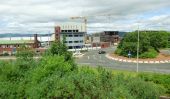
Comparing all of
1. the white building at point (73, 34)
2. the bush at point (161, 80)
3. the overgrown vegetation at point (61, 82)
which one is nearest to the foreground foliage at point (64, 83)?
the overgrown vegetation at point (61, 82)

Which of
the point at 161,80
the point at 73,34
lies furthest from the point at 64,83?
the point at 73,34

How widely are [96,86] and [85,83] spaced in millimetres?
800

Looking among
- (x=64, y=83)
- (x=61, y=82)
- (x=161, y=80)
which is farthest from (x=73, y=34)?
(x=64, y=83)

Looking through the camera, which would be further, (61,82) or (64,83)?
(61,82)

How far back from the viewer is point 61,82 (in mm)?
19891

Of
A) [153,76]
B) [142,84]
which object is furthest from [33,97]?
[153,76]

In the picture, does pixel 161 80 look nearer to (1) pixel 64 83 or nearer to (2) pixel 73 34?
(1) pixel 64 83

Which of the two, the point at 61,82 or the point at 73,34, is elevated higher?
the point at 73,34

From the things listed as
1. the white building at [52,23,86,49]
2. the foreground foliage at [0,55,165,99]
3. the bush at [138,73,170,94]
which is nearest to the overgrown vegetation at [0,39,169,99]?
the foreground foliage at [0,55,165,99]

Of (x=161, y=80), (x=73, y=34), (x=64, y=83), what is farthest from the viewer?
(x=73, y=34)

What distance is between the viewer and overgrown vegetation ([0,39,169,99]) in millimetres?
19547

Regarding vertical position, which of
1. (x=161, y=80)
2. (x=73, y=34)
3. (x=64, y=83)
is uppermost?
(x=73, y=34)

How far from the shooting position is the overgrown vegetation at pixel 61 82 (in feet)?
64.1

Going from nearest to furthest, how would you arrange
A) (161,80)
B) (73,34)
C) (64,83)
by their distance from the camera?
(64,83)
(161,80)
(73,34)
